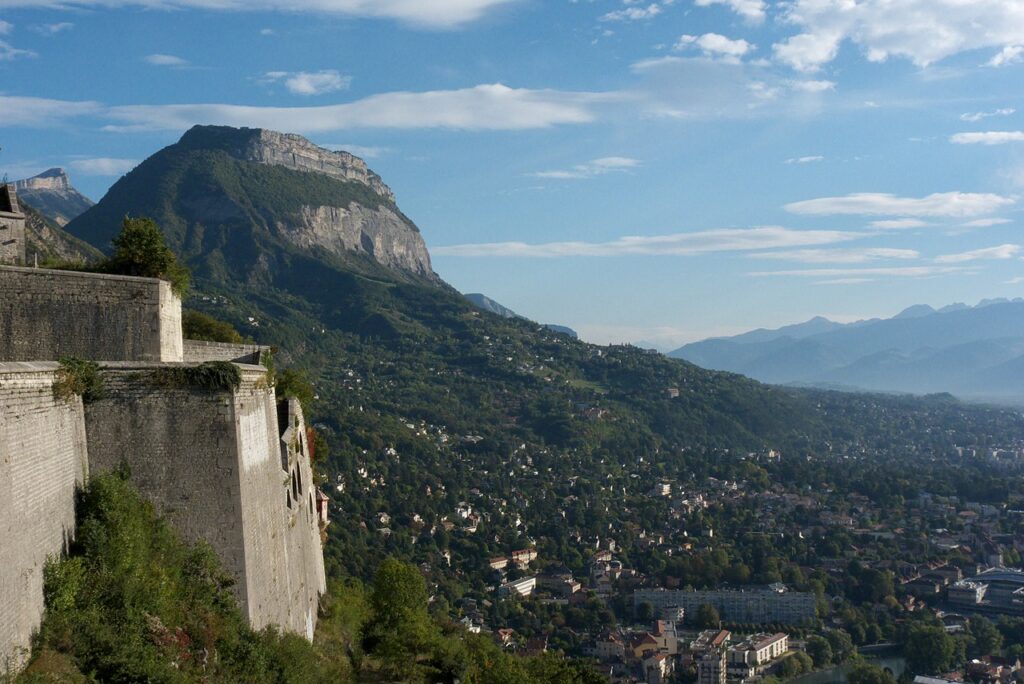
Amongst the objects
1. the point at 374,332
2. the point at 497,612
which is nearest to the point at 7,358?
the point at 497,612

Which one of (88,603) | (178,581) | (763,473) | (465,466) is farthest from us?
(763,473)

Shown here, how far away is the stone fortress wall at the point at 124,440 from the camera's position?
10.4 m

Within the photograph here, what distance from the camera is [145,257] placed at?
17766 mm

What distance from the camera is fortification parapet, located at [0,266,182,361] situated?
1423 cm

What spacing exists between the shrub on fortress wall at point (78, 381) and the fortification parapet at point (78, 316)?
1792 millimetres

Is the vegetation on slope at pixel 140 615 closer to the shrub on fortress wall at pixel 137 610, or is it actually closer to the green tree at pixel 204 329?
the shrub on fortress wall at pixel 137 610

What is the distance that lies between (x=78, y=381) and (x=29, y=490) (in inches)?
79.1

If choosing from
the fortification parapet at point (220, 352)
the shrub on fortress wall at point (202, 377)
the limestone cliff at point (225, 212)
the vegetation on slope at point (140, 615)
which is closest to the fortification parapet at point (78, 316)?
the shrub on fortress wall at point (202, 377)

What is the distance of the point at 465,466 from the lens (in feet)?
392

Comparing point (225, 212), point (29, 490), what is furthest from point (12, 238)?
point (225, 212)

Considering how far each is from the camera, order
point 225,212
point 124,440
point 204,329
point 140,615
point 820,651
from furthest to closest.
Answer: point 225,212
point 820,651
point 204,329
point 124,440
point 140,615

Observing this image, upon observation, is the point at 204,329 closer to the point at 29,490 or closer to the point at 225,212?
the point at 29,490

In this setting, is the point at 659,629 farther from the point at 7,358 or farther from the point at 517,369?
the point at 517,369

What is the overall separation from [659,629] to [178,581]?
6938 centimetres
